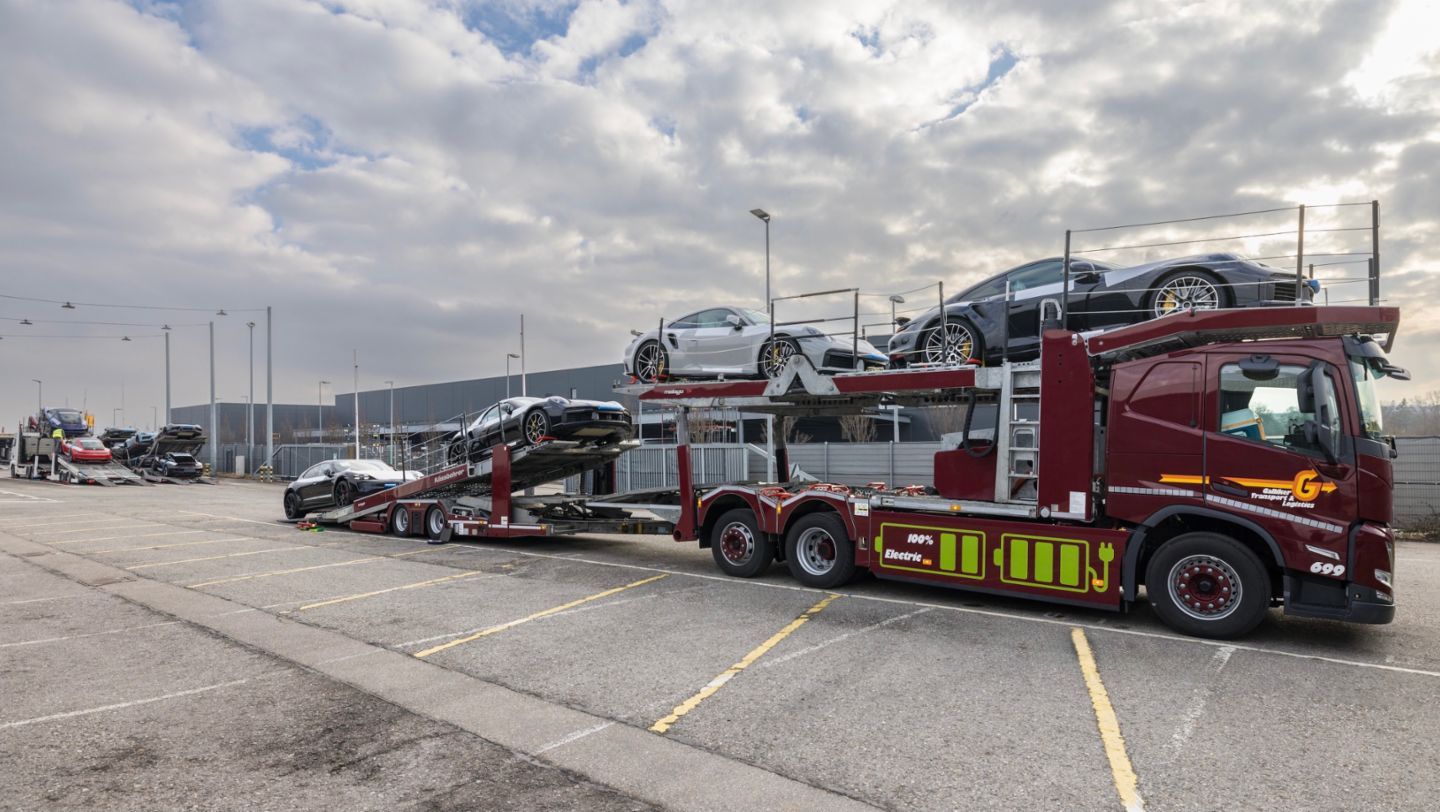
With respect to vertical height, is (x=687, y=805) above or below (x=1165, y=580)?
Answer: below

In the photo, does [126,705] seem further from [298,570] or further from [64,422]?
[64,422]

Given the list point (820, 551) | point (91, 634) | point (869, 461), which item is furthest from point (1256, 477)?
point (869, 461)

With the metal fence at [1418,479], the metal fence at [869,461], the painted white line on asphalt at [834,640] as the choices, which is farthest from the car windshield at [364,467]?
the metal fence at [1418,479]

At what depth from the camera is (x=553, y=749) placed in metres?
4.51

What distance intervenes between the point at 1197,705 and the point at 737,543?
5.51 m

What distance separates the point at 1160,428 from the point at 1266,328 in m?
1.15

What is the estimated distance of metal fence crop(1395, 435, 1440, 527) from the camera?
14930 millimetres

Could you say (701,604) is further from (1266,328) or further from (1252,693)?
(1266,328)

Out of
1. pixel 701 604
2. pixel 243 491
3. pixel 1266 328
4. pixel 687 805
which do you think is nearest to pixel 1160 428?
pixel 1266 328

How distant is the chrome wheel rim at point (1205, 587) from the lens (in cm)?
655

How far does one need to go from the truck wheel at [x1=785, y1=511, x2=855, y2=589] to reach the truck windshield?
458cm

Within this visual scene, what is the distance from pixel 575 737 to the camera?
4691mm

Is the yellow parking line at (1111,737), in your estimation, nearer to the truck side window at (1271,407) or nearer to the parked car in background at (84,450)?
the truck side window at (1271,407)

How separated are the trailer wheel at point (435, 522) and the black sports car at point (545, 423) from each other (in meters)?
1.13
